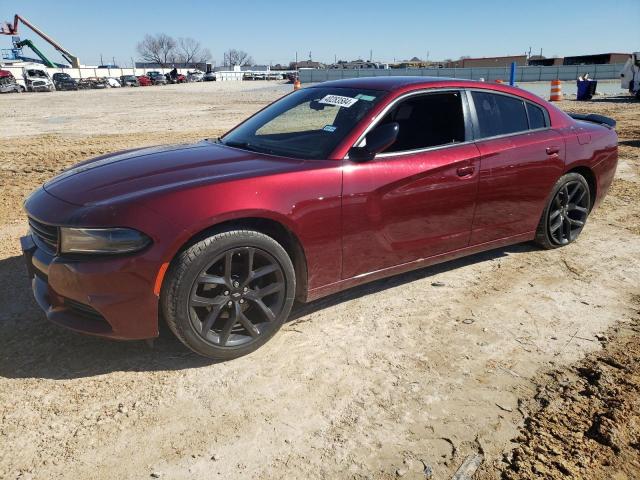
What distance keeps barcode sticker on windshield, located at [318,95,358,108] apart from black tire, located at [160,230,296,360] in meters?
1.30

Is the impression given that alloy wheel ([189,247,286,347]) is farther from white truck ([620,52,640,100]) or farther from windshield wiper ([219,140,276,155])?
white truck ([620,52,640,100])

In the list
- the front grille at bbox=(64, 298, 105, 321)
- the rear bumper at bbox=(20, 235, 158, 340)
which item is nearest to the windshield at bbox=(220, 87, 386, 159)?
the rear bumper at bbox=(20, 235, 158, 340)

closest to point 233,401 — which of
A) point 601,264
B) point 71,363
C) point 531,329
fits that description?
point 71,363

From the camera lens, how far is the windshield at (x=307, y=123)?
11.5 feet

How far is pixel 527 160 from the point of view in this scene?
4219mm

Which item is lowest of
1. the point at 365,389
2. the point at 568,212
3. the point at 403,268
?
the point at 365,389

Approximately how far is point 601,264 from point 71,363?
432 centimetres

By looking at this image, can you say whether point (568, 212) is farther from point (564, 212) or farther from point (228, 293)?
point (228, 293)

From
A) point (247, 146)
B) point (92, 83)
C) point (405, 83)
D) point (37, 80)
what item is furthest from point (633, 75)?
point (92, 83)

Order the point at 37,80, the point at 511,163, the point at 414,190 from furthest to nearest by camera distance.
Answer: the point at 37,80 → the point at 511,163 → the point at 414,190

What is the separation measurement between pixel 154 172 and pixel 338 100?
1.49m

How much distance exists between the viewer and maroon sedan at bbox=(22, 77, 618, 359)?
274cm

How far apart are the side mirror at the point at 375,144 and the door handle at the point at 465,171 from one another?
701 mm

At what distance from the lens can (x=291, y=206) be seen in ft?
Result: 10.0
